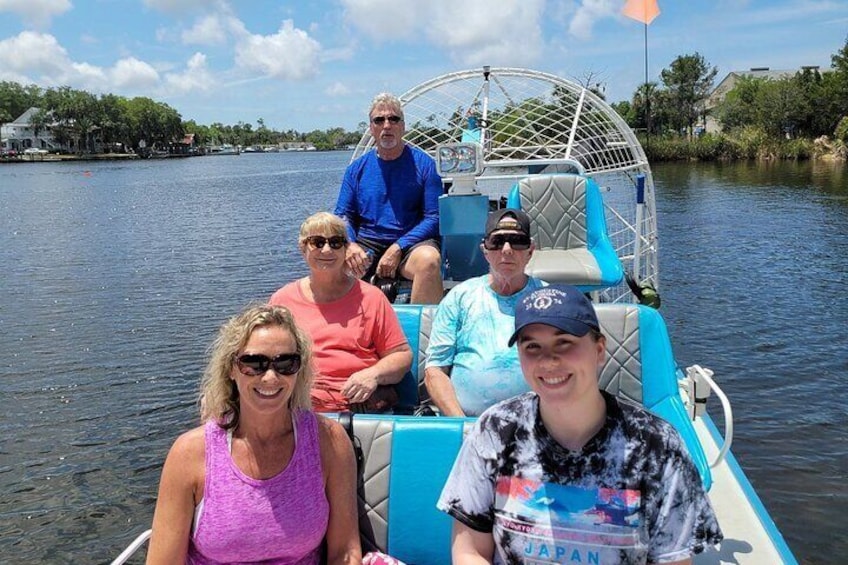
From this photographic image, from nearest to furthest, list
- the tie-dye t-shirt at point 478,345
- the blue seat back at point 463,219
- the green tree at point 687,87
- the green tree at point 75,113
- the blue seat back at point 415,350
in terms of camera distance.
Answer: the tie-dye t-shirt at point 478,345 → the blue seat back at point 415,350 → the blue seat back at point 463,219 → the green tree at point 687,87 → the green tree at point 75,113

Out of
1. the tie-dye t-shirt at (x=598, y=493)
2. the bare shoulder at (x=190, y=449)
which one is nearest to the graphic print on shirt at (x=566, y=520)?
the tie-dye t-shirt at (x=598, y=493)

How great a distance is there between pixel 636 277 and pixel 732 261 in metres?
7.71

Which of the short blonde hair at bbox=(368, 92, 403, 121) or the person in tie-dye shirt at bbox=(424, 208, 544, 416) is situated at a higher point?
the short blonde hair at bbox=(368, 92, 403, 121)

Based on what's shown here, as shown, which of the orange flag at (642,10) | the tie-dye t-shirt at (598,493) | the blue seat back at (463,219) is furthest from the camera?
the orange flag at (642,10)

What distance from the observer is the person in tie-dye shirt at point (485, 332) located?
3059 millimetres

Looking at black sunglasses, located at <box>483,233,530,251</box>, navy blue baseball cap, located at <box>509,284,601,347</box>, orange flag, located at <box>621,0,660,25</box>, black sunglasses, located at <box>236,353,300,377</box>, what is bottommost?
black sunglasses, located at <box>236,353,300,377</box>

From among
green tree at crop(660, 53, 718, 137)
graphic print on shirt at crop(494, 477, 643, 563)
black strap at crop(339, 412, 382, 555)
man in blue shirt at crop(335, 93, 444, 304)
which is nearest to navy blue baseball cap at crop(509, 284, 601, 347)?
graphic print on shirt at crop(494, 477, 643, 563)

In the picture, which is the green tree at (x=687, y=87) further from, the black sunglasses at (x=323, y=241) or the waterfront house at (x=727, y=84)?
the black sunglasses at (x=323, y=241)

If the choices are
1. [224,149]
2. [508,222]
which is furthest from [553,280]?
[224,149]

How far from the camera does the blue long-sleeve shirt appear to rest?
501 cm

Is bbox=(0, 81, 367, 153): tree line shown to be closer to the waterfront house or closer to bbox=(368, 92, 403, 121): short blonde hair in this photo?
the waterfront house

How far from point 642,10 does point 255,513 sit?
27.8 ft

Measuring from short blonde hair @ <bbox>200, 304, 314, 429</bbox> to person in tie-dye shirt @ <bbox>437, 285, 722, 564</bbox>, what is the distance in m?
0.76

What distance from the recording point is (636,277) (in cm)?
743
